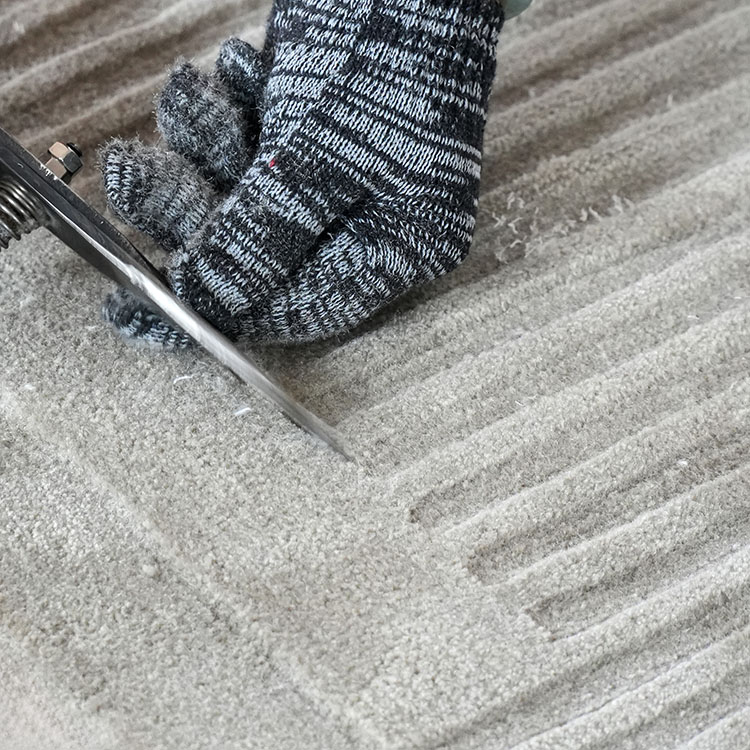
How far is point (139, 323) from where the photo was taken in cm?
55

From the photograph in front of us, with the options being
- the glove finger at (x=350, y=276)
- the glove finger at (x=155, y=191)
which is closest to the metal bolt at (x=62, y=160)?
the glove finger at (x=155, y=191)

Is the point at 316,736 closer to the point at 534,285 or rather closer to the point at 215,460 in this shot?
the point at 215,460

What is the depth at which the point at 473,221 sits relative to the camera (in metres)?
0.58

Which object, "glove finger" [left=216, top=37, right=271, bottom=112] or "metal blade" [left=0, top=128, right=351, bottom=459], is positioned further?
"glove finger" [left=216, top=37, right=271, bottom=112]

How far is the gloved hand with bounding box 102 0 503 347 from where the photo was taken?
1.74 feet

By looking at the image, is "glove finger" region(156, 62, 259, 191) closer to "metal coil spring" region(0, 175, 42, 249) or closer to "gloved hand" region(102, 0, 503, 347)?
"gloved hand" region(102, 0, 503, 347)

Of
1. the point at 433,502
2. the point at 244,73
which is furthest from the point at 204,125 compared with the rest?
the point at 433,502

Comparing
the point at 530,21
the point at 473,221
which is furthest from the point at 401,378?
the point at 530,21

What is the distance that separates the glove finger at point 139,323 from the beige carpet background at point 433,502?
0.01 meters

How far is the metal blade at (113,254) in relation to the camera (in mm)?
479

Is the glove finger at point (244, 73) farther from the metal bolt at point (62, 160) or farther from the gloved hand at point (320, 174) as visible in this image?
the metal bolt at point (62, 160)

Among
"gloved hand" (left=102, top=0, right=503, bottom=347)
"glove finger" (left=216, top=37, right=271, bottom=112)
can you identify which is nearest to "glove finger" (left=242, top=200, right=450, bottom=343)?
"gloved hand" (left=102, top=0, right=503, bottom=347)

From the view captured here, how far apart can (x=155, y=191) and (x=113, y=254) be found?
0.06m

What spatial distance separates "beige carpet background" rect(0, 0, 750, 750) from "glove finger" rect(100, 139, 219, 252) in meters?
0.07
